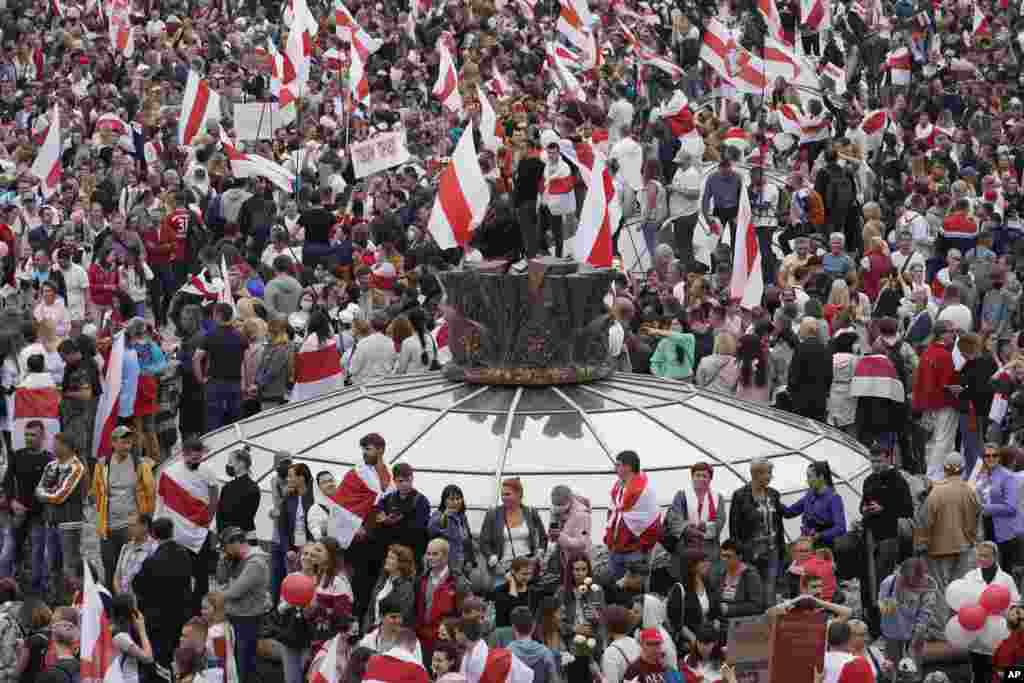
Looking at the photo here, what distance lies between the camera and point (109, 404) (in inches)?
1020

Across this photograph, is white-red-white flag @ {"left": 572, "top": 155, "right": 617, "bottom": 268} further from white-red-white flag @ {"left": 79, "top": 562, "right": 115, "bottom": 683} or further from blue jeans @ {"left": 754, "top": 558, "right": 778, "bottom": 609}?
white-red-white flag @ {"left": 79, "top": 562, "right": 115, "bottom": 683}

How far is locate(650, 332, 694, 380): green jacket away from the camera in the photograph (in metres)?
27.9

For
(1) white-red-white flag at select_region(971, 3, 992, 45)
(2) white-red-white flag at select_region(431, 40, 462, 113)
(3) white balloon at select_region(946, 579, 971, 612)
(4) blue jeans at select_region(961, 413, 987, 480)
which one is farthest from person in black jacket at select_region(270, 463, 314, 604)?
(1) white-red-white flag at select_region(971, 3, 992, 45)

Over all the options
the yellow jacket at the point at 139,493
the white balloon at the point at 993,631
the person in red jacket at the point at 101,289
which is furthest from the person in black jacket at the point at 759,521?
the person in red jacket at the point at 101,289

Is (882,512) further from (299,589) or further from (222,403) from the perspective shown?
(222,403)

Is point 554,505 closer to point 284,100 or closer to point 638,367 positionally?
point 638,367

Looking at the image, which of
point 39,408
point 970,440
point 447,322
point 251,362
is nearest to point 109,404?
point 39,408

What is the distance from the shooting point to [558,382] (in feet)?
86.7

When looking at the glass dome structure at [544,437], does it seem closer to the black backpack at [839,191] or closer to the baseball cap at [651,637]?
the baseball cap at [651,637]

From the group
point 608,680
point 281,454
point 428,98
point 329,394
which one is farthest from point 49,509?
point 428,98

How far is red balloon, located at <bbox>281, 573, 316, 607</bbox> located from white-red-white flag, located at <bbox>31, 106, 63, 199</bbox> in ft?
49.6

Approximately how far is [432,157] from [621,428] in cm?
1370

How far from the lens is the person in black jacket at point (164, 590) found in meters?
21.6

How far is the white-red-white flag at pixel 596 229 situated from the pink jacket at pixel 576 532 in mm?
6686
